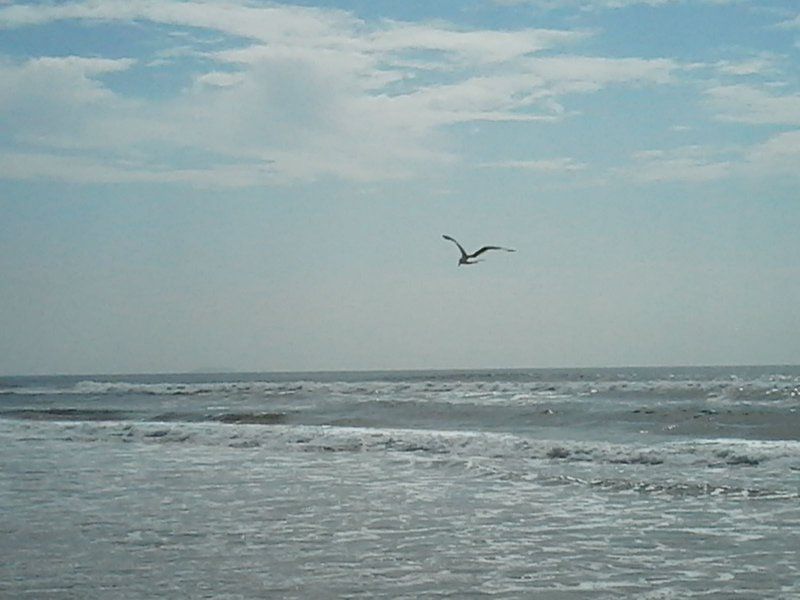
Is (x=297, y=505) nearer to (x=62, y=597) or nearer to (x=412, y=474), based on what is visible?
(x=412, y=474)

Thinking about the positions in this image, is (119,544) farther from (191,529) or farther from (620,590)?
(620,590)

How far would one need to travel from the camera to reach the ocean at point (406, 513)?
7.88 m

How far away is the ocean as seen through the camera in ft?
25.9

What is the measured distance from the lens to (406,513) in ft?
35.6

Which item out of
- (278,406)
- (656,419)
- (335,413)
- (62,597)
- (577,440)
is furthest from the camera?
(278,406)

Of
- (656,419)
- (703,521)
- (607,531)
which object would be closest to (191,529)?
(607,531)

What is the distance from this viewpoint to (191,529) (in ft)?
32.9

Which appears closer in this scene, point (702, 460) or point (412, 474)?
point (412, 474)

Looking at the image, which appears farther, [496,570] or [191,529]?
[191,529]

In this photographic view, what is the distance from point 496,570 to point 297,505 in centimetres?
378

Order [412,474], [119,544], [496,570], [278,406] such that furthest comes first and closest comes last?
[278,406]
[412,474]
[119,544]
[496,570]

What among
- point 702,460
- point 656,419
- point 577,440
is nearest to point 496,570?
point 702,460

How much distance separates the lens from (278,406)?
3491 cm

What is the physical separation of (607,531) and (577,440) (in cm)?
980
